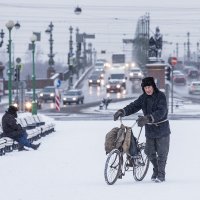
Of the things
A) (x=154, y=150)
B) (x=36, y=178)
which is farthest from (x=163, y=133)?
(x=36, y=178)

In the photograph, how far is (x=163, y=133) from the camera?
1111cm

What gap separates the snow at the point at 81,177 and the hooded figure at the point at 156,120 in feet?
1.24

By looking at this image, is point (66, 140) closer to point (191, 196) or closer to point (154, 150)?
point (154, 150)

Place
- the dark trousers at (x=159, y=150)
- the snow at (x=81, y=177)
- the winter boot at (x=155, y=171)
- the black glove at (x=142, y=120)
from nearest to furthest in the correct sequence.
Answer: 1. the snow at (x=81, y=177)
2. the black glove at (x=142, y=120)
3. the dark trousers at (x=159, y=150)
4. the winter boot at (x=155, y=171)

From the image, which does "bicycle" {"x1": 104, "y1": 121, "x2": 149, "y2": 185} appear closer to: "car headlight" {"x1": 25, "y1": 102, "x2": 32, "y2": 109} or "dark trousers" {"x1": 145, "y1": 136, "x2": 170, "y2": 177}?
"dark trousers" {"x1": 145, "y1": 136, "x2": 170, "y2": 177}

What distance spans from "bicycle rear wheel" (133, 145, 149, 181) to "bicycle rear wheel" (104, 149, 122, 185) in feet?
1.45

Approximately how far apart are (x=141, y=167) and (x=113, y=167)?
803mm

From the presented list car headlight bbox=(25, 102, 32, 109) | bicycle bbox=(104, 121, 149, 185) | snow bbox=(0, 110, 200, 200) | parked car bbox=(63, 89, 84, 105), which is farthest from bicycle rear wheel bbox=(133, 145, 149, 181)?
parked car bbox=(63, 89, 84, 105)

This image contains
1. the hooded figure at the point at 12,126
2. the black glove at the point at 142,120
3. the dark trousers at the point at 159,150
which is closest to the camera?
the black glove at the point at 142,120

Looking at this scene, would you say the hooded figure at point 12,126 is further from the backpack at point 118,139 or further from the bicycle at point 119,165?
the backpack at point 118,139

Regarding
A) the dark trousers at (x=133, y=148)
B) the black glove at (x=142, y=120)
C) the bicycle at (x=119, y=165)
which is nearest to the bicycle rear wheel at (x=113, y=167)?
the bicycle at (x=119, y=165)

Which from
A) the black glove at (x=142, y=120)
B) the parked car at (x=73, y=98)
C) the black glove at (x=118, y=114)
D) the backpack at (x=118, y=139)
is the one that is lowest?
the parked car at (x=73, y=98)

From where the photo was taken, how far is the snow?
978 cm

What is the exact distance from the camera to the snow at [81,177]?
9781 millimetres
